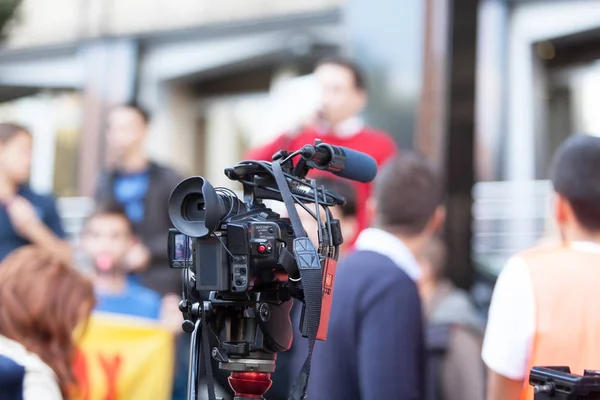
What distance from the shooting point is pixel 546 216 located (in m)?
7.28

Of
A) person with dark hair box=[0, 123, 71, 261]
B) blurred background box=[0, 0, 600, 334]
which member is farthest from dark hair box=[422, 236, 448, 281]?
person with dark hair box=[0, 123, 71, 261]

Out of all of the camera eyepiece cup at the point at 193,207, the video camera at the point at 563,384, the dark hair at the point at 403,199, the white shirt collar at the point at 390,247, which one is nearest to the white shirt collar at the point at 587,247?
the video camera at the point at 563,384

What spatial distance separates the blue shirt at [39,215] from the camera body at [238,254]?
12.1 feet

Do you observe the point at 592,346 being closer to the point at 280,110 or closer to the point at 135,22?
the point at 280,110

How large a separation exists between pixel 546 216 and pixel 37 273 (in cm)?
495

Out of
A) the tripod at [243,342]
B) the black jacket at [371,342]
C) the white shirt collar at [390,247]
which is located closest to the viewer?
the tripod at [243,342]

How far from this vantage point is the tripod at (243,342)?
2.14 m

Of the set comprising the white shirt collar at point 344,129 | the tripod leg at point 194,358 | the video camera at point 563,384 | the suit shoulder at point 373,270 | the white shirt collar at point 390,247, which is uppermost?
the white shirt collar at point 344,129

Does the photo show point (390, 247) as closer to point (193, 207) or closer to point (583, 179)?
point (583, 179)

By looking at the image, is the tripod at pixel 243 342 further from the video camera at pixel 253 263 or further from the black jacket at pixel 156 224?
the black jacket at pixel 156 224

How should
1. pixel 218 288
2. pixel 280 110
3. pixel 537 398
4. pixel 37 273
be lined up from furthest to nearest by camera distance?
pixel 280 110, pixel 37 273, pixel 537 398, pixel 218 288

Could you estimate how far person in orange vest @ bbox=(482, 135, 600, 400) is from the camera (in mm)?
2613

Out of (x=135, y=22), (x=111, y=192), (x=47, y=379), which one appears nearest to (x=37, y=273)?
(x=47, y=379)

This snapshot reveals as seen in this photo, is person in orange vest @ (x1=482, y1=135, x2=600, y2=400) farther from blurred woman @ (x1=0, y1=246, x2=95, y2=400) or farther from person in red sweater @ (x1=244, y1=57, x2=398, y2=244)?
person in red sweater @ (x1=244, y1=57, x2=398, y2=244)
